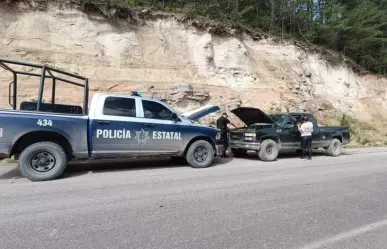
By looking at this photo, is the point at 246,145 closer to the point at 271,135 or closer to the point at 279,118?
the point at 271,135

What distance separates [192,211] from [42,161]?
4049mm

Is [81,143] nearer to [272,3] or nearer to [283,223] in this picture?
[283,223]

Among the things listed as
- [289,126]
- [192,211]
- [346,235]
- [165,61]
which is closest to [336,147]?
[289,126]

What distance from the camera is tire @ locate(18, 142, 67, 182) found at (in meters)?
6.01

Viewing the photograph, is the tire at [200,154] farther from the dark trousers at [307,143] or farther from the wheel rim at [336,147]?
the wheel rim at [336,147]

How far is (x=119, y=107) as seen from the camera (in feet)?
23.7

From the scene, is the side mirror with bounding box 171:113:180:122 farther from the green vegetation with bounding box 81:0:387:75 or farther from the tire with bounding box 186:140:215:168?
the green vegetation with bounding box 81:0:387:75

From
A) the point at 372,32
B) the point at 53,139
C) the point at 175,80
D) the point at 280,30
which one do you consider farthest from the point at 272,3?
the point at 53,139

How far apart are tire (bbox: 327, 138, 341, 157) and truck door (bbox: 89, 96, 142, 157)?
28.5 ft

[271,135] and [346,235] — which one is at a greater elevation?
[271,135]

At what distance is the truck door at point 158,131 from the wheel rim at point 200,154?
56 cm

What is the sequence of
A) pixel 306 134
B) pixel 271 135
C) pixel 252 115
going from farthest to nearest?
pixel 306 134 < pixel 252 115 < pixel 271 135

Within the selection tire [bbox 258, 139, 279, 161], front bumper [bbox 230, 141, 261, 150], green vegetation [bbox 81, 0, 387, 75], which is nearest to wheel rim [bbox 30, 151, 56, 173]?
front bumper [bbox 230, 141, 261, 150]

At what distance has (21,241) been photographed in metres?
3.15
